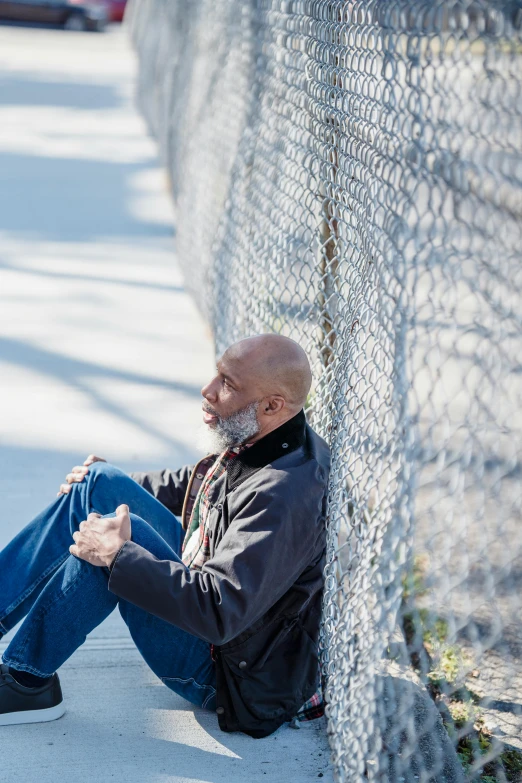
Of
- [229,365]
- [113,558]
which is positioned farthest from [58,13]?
[113,558]

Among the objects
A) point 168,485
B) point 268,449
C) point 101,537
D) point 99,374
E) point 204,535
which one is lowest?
point 99,374

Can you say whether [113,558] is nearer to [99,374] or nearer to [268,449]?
[268,449]

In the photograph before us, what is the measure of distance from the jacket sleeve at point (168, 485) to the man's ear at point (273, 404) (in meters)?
0.62

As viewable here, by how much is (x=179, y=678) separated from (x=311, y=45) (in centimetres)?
203

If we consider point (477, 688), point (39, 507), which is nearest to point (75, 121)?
point (39, 507)

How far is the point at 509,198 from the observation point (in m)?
1.97

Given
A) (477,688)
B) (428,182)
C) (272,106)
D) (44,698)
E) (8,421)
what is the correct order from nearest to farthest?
(428,182) < (44,698) < (477,688) < (272,106) < (8,421)

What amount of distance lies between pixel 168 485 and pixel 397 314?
42.0 inches

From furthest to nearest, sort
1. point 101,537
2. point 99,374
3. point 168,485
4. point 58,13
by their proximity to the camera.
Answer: point 58,13 → point 99,374 → point 168,485 → point 101,537

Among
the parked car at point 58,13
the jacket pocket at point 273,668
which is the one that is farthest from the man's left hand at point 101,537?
the parked car at point 58,13

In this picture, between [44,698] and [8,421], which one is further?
[8,421]

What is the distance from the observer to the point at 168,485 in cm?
304

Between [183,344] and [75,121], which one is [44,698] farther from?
[75,121]

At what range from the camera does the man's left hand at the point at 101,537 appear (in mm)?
2342
